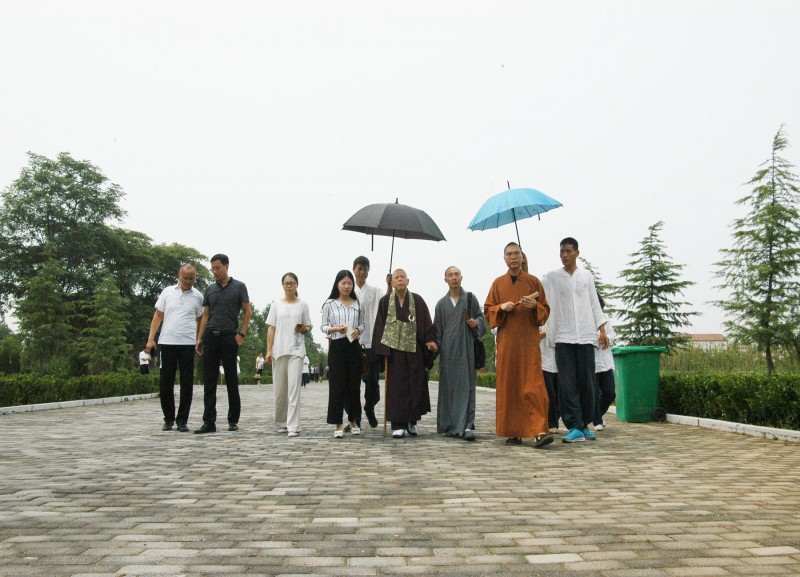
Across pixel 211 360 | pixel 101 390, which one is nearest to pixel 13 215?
pixel 101 390

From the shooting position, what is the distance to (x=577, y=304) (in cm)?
884

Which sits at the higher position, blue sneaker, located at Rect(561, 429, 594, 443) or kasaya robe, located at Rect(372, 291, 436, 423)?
kasaya robe, located at Rect(372, 291, 436, 423)

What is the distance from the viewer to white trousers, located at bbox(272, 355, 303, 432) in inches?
374

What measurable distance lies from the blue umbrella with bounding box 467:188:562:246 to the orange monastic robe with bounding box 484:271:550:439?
1.01m

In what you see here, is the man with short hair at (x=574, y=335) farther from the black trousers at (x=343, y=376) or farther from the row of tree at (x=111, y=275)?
the row of tree at (x=111, y=275)

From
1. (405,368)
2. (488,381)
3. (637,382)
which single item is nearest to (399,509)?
(405,368)

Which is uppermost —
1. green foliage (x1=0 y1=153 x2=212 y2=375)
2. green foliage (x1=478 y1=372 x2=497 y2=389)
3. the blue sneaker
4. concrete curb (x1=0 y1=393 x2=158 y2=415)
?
green foliage (x1=0 y1=153 x2=212 y2=375)

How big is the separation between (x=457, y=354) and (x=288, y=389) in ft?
7.51

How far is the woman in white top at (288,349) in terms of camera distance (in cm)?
952

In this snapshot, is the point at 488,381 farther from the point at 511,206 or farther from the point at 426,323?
the point at 511,206

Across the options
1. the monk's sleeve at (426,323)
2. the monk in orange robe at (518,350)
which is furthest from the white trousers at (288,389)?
the monk in orange robe at (518,350)

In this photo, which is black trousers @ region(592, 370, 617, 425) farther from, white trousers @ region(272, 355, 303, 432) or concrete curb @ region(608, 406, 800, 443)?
white trousers @ region(272, 355, 303, 432)

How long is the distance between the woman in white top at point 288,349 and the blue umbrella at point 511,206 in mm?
2669

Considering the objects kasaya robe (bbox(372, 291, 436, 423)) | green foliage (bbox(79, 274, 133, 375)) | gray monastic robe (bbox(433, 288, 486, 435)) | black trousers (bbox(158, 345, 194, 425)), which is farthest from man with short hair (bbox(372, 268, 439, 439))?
green foliage (bbox(79, 274, 133, 375))
